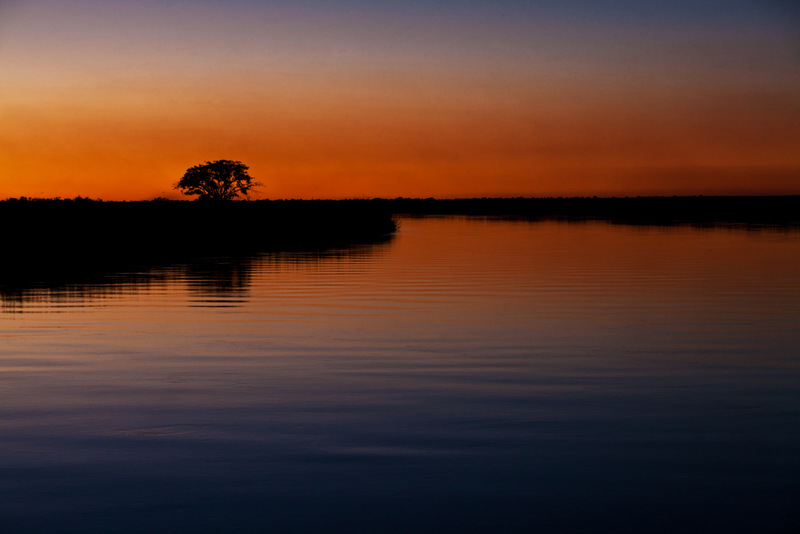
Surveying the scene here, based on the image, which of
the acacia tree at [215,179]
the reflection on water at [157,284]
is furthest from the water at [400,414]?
the acacia tree at [215,179]

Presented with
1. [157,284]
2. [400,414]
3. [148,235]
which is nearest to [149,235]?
[148,235]

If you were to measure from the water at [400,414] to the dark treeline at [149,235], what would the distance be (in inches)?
570

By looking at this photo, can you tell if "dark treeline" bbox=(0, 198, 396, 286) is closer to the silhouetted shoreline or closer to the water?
the silhouetted shoreline

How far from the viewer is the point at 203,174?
381 ft

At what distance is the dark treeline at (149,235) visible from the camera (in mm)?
37094

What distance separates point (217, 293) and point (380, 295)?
433cm

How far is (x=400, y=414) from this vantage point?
10.5 m

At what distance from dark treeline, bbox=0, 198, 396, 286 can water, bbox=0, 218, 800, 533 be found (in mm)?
14487

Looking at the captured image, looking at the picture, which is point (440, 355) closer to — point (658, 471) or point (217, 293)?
point (658, 471)

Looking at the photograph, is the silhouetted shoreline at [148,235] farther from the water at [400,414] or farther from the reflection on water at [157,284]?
the water at [400,414]

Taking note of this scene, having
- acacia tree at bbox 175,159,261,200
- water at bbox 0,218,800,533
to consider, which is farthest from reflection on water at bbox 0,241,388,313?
acacia tree at bbox 175,159,261,200

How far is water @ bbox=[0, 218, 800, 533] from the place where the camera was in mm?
7496

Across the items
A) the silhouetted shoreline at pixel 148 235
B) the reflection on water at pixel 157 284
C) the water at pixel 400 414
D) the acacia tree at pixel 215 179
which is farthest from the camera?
the acacia tree at pixel 215 179

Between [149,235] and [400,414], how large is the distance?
148 feet
